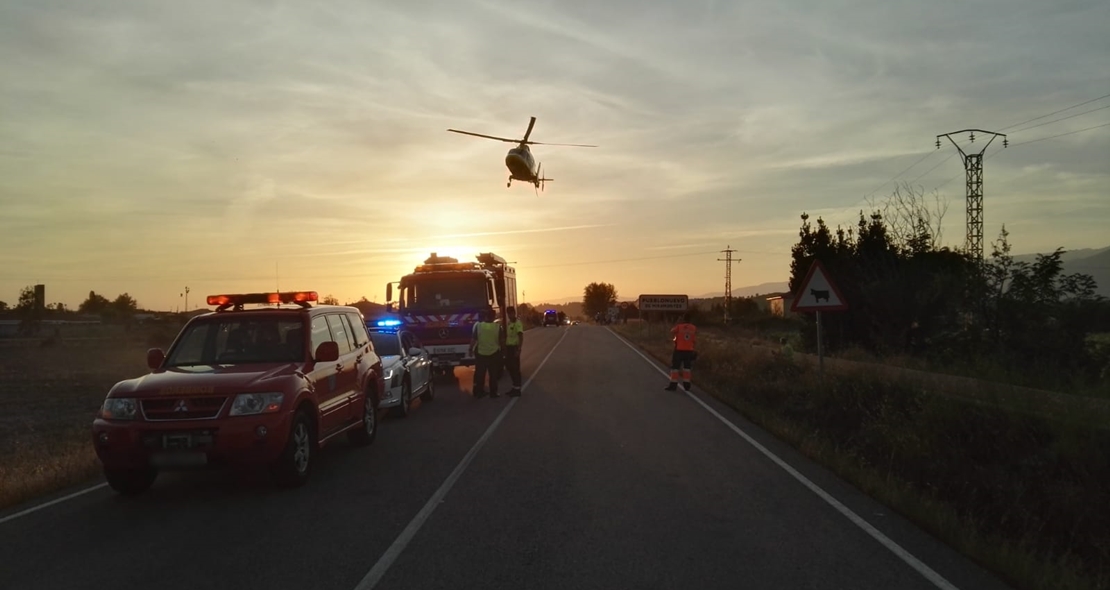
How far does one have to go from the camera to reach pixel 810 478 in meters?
9.71

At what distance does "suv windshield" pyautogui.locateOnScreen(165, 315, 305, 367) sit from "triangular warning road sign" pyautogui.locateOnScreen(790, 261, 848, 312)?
33.3ft

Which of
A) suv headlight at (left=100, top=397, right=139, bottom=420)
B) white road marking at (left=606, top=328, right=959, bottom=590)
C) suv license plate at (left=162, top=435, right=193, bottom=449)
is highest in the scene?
suv headlight at (left=100, top=397, right=139, bottom=420)

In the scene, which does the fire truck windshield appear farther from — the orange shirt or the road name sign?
the road name sign

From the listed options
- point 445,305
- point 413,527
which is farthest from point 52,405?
point 413,527

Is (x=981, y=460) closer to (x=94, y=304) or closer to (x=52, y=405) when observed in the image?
(x=52, y=405)

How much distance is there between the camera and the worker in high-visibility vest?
20469 mm

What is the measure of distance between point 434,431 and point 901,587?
9003mm

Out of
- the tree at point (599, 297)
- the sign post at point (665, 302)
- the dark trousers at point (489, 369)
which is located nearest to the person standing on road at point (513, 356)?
the dark trousers at point (489, 369)

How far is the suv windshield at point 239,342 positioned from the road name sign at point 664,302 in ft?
137

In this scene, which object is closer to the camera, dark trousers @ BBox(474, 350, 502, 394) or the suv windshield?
the suv windshield

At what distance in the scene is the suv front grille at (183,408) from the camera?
28.3 feet

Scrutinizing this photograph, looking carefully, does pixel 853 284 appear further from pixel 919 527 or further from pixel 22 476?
pixel 22 476

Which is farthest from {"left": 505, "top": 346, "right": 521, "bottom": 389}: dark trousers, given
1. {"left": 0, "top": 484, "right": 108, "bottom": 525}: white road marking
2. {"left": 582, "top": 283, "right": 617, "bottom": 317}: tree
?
{"left": 582, "top": 283, "right": 617, "bottom": 317}: tree

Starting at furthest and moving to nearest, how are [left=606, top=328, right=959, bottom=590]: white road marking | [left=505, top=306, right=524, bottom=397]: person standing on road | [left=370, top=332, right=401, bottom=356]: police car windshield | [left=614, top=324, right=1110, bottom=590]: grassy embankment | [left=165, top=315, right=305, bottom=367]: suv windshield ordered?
[left=505, top=306, right=524, bottom=397]: person standing on road, [left=370, top=332, right=401, bottom=356]: police car windshield, [left=165, top=315, right=305, bottom=367]: suv windshield, [left=614, top=324, right=1110, bottom=590]: grassy embankment, [left=606, top=328, right=959, bottom=590]: white road marking
